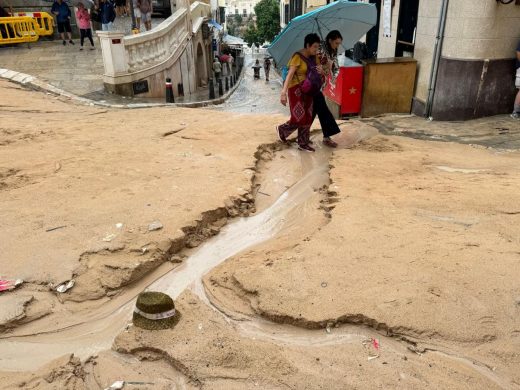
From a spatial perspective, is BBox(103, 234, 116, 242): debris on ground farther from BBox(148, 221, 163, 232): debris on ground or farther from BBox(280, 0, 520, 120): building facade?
BBox(280, 0, 520, 120): building facade

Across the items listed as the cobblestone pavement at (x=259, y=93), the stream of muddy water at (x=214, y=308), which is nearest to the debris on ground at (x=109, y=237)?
the stream of muddy water at (x=214, y=308)

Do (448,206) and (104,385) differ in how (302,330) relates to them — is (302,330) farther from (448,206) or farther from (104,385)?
(448,206)

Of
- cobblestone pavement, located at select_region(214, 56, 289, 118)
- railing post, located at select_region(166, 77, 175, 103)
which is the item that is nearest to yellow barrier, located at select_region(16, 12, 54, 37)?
cobblestone pavement, located at select_region(214, 56, 289, 118)

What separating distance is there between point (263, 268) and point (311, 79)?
3.20 metres

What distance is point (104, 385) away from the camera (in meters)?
2.25

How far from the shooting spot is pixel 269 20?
148ft

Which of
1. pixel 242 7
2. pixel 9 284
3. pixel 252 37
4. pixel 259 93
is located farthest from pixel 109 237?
pixel 242 7

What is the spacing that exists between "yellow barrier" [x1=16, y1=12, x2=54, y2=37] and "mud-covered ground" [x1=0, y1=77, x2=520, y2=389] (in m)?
12.1

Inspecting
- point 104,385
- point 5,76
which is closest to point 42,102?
point 5,76

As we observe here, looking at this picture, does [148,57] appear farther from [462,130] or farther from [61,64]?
[462,130]

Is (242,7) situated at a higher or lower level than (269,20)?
higher

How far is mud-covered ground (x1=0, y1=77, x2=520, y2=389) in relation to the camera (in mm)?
2324

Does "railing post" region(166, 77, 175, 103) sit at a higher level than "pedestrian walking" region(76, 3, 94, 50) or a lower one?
lower

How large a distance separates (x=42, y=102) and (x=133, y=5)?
6.86 m
